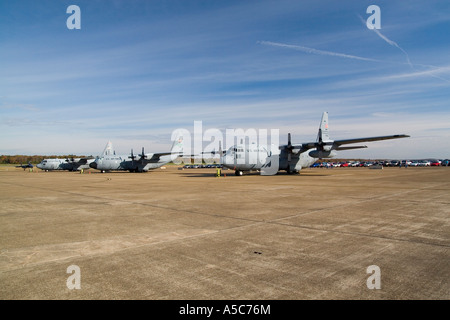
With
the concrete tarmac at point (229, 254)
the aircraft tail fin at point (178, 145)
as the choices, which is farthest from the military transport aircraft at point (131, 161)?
the concrete tarmac at point (229, 254)

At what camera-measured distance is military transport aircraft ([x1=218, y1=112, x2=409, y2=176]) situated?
30547 mm

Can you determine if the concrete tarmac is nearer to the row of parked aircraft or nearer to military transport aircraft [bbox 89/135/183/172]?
the row of parked aircraft

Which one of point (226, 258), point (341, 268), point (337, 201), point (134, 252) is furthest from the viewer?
point (337, 201)

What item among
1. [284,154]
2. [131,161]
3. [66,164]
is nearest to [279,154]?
[284,154]

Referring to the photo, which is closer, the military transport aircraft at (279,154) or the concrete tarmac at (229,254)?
the concrete tarmac at (229,254)

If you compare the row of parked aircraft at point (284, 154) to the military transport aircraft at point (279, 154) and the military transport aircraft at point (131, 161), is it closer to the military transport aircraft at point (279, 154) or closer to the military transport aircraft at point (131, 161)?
the military transport aircraft at point (279, 154)

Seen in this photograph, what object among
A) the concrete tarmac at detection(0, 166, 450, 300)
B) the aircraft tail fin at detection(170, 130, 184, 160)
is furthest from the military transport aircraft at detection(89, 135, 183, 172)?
the concrete tarmac at detection(0, 166, 450, 300)

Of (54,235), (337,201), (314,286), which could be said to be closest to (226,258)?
(314,286)

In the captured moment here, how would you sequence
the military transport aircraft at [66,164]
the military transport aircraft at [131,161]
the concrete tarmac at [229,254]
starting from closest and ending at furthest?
the concrete tarmac at [229,254] < the military transport aircraft at [131,161] < the military transport aircraft at [66,164]

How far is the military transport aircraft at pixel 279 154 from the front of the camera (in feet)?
100

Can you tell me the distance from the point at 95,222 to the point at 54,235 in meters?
1.54

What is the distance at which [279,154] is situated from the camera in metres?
35.6
